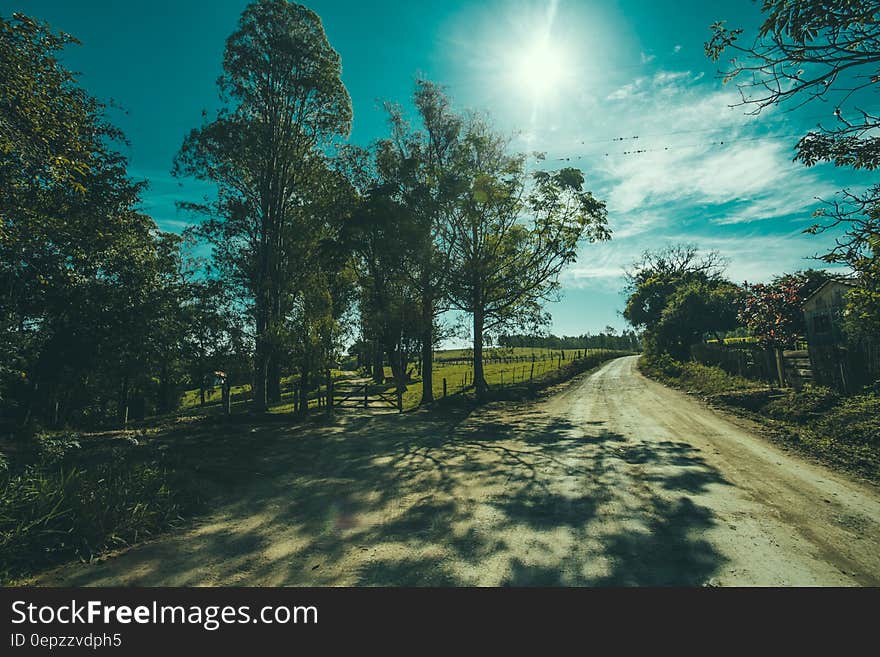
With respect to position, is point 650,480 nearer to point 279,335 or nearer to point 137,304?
point 279,335

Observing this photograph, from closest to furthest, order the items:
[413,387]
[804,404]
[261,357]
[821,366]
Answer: [804,404]
[821,366]
[261,357]
[413,387]

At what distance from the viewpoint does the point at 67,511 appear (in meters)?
5.10

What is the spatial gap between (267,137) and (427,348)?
13402mm

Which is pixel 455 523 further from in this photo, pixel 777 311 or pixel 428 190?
pixel 777 311

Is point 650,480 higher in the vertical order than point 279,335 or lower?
lower

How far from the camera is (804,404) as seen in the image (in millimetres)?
12000

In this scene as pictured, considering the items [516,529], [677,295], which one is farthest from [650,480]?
[677,295]

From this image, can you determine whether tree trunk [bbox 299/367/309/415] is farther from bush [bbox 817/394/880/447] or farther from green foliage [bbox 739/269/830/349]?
green foliage [bbox 739/269/830/349]

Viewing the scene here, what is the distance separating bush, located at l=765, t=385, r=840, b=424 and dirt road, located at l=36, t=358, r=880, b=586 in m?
2.79

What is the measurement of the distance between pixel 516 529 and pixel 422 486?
2679mm

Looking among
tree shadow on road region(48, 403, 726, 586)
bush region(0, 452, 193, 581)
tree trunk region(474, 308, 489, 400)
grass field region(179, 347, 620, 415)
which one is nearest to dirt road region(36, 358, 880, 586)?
tree shadow on road region(48, 403, 726, 586)

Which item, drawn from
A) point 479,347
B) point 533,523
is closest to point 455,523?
point 533,523

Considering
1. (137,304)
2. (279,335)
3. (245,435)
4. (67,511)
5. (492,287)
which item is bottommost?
(245,435)

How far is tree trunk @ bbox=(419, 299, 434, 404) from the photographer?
71.9 ft
